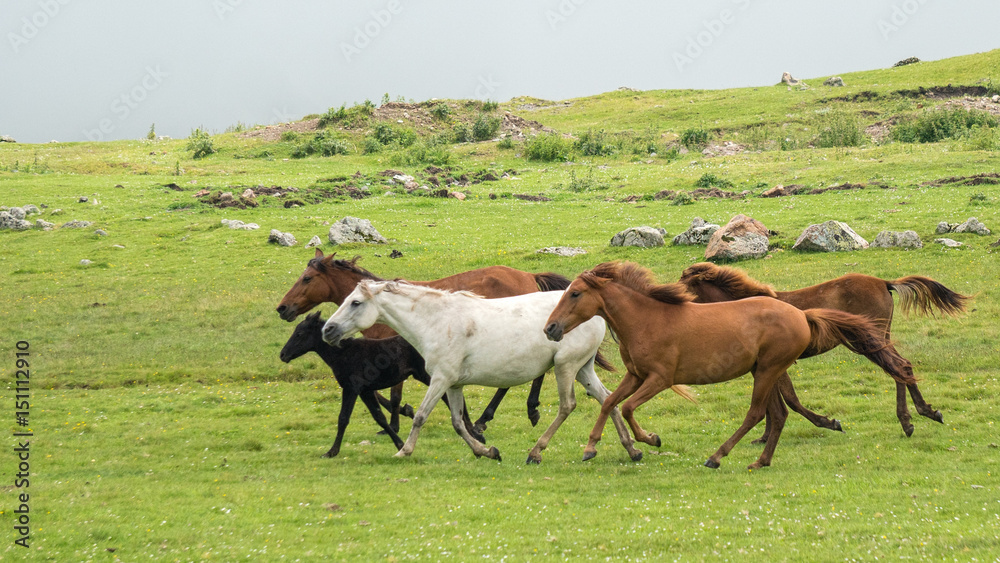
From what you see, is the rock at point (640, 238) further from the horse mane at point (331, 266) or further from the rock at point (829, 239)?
the horse mane at point (331, 266)

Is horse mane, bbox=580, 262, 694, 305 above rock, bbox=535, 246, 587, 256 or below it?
above

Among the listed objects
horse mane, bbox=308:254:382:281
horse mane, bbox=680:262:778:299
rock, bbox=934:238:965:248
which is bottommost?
rock, bbox=934:238:965:248

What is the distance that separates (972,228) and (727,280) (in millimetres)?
15980

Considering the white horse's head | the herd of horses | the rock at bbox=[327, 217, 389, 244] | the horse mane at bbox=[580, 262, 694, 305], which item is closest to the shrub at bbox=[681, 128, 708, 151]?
the rock at bbox=[327, 217, 389, 244]

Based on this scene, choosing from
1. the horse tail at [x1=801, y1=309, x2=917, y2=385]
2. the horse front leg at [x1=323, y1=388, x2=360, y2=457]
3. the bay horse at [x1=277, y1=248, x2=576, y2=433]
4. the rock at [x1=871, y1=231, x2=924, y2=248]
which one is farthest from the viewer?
the rock at [x1=871, y1=231, x2=924, y2=248]

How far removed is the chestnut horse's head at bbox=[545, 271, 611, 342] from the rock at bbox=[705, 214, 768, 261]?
14550 mm

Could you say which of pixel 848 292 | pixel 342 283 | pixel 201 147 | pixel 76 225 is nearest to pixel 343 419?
pixel 342 283

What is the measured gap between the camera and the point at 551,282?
13297 millimetres

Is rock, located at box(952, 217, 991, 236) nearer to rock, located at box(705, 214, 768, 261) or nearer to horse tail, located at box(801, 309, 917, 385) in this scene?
rock, located at box(705, 214, 768, 261)

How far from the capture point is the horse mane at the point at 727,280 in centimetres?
1115

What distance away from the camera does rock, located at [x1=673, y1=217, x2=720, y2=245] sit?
971 inches

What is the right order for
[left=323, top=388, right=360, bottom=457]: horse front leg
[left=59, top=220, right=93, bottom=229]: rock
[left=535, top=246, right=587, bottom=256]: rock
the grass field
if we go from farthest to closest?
[left=59, top=220, right=93, bottom=229]: rock → [left=535, top=246, right=587, bottom=256]: rock → [left=323, top=388, right=360, bottom=457]: horse front leg → the grass field

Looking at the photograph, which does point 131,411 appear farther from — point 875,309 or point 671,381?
point 875,309

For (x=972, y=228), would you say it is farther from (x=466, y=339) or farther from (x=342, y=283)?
(x=466, y=339)
